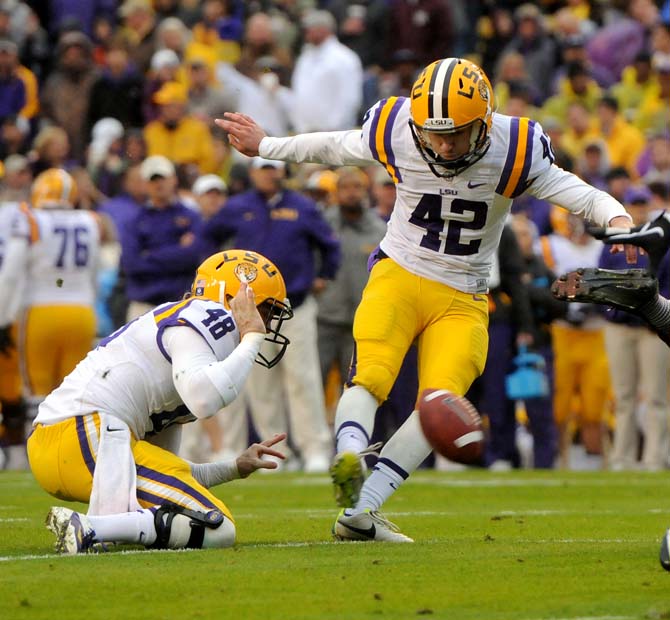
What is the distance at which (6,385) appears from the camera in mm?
12633

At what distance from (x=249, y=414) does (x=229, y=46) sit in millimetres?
5068

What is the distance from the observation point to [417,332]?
673cm

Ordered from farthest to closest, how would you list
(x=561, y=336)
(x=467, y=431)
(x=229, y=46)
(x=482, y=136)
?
(x=229, y=46) < (x=561, y=336) < (x=482, y=136) < (x=467, y=431)

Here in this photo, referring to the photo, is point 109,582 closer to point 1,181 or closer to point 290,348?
point 290,348

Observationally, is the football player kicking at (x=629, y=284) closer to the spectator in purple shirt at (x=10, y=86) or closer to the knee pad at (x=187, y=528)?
the knee pad at (x=187, y=528)

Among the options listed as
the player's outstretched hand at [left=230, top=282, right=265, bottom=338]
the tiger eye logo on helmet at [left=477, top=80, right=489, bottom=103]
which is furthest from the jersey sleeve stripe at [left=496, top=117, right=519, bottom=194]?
the player's outstretched hand at [left=230, top=282, right=265, bottom=338]

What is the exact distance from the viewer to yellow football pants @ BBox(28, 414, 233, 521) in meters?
6.11

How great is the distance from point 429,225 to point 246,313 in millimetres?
989

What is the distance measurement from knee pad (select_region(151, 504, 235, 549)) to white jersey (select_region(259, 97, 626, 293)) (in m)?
1.38

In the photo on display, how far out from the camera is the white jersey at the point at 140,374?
241 inches

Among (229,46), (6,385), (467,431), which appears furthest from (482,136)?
(229,46)

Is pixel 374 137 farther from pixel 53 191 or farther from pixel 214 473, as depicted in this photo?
pixel 53 191

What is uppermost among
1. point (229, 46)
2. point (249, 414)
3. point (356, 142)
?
point (229, 46)

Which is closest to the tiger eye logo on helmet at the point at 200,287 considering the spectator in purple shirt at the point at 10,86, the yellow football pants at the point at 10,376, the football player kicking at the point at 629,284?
the football player kicking at the point at 629,284
